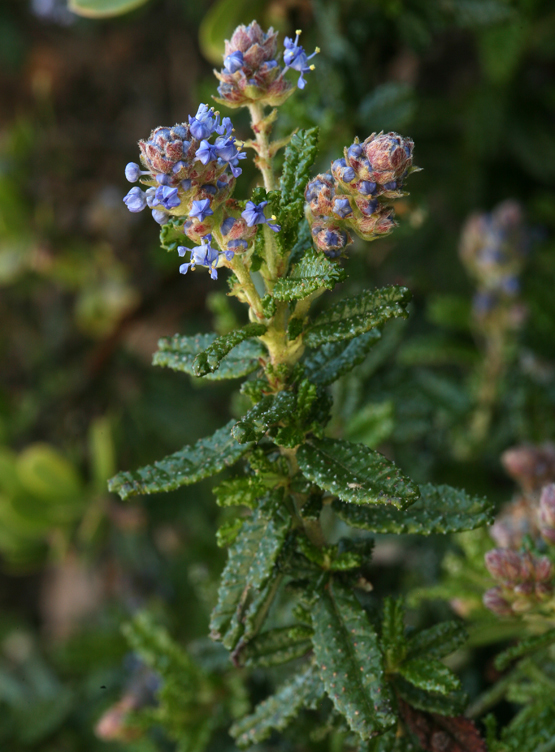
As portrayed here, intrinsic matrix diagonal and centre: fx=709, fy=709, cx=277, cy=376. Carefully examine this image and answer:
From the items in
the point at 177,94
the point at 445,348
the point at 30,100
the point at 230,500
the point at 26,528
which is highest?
the point at 30,100

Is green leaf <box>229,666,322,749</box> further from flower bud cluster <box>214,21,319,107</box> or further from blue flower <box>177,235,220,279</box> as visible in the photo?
flower bud cluster <box>214,21,319,107</box>

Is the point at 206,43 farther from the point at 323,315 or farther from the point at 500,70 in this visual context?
the point at 323,315

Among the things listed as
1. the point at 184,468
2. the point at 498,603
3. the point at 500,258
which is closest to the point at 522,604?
the point at 498,603

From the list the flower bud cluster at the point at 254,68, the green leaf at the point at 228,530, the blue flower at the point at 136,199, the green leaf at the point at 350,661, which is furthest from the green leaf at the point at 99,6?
the green leaf at the point at 350,661

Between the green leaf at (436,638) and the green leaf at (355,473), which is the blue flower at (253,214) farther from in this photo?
the green leaf at (436,638)

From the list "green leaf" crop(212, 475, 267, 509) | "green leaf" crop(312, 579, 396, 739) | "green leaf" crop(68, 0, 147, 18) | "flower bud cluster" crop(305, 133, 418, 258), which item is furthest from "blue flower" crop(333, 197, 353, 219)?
"green leaf" crop(68, 0, 147, 18)

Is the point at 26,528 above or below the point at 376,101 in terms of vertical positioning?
below

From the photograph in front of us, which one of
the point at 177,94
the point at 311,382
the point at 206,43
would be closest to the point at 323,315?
the point at 311,382
